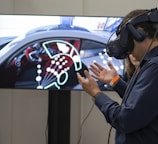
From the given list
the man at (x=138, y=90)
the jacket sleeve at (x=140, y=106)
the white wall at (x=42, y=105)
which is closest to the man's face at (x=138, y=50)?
the man at (x=138, y=90)

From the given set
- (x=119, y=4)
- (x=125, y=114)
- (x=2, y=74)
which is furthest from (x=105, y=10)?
(x=125, y=114)

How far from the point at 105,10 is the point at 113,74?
1.29m

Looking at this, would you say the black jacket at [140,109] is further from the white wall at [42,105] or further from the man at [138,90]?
the white wall at [42,105]

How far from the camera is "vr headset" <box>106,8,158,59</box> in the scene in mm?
1310

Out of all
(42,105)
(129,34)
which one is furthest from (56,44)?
(129,34)

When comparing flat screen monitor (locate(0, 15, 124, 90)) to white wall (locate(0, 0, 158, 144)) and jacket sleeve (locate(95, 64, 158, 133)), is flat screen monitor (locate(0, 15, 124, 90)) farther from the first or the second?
jacket sleeve (locate(95, 64, 158, 133))

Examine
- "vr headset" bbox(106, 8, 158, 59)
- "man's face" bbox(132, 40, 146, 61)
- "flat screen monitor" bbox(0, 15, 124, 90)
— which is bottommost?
"man's face" bbox(132, 40, 146, 61)

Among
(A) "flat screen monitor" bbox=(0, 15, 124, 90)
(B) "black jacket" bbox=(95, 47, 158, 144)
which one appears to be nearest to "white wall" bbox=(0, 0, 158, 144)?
(A) "flat screen monitor" bbox=(0, 15, 124, 90)

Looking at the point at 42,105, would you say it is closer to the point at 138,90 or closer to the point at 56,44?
the point at 56,44

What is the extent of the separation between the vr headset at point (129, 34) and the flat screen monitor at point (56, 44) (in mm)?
869

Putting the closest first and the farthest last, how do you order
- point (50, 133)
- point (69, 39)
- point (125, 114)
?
point (125, 114)
point (69, 39)
point (50, 133)

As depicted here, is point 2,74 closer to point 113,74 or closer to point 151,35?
point 113,74

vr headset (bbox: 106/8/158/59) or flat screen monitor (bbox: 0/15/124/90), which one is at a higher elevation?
flat screen monitor (bbox: 0/15/124/90)

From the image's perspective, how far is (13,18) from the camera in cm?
234
